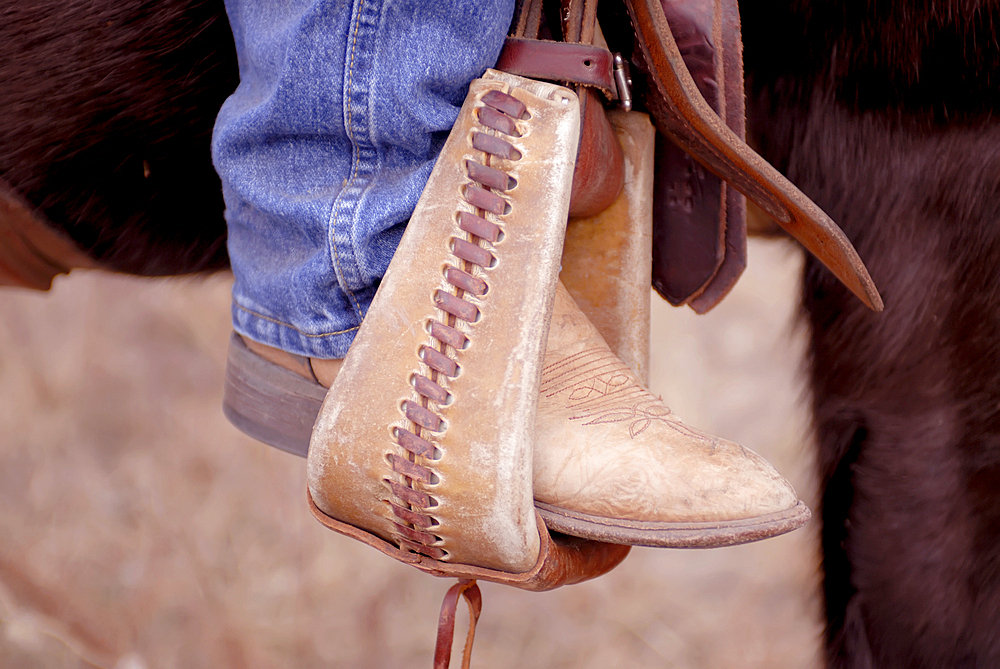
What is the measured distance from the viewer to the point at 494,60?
419mm

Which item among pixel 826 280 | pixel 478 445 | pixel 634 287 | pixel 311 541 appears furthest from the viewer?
pixel 311 541

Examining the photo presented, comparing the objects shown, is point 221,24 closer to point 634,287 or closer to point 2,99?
point 2,99

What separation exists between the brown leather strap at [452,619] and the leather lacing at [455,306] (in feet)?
0.13

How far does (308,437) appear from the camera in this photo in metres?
0.53

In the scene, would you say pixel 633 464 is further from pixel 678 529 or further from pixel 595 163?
pixel 595 163

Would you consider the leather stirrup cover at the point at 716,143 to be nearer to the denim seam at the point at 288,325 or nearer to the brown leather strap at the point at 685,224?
the brown leather strap at the point at 685,224

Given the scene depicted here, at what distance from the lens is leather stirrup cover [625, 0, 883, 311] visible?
0.45 m

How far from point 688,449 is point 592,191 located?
0.59 ft

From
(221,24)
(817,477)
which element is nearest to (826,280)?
(817,477)

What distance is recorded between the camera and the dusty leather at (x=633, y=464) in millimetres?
410

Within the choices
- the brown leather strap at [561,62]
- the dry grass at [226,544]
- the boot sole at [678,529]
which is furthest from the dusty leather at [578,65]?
the dry grass at [226,544]

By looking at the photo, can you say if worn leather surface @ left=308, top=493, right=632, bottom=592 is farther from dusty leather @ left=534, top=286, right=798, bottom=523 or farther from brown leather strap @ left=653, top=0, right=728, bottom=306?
brown leather strap @ left=653, top=0, right=728, bottom=306

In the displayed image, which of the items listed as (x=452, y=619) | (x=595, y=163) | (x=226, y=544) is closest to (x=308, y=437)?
(x=452, y=619)

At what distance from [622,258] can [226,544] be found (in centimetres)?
114
